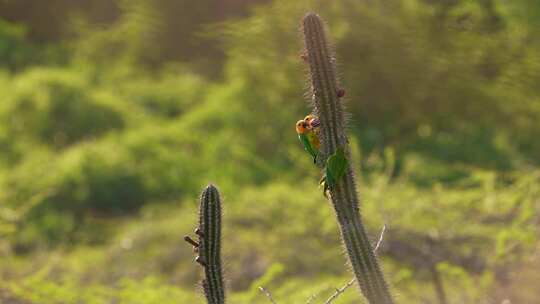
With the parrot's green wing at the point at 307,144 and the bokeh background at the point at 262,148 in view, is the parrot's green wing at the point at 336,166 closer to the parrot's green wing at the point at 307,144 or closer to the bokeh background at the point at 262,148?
the parrot's green wing at the point at 307,144

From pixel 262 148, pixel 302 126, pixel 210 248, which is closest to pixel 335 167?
pixel 302 126

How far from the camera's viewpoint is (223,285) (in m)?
1.89

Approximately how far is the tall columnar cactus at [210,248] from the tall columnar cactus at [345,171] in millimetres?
263

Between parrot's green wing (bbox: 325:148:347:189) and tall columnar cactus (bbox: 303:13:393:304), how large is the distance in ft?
0.04

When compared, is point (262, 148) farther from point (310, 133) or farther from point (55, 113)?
point (310, 133)

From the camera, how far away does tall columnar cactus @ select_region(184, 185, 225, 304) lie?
1879 mm

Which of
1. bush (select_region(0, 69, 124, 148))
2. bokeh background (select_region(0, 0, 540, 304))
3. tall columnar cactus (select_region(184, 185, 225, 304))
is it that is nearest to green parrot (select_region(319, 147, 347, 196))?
tall columnar cactus (select_region(184, 185, 225, 304))

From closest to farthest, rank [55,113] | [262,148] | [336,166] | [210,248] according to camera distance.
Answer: [336,166], [210,248], [262,148], [55,113]

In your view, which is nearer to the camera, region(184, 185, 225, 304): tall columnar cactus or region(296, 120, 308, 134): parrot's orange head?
region(296, 120, 308, 134): parrot's orange head

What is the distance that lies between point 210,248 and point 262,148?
736 centimetres

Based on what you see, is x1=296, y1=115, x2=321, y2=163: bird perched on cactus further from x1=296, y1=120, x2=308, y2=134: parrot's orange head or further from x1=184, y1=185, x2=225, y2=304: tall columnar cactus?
x1=184, y1=185, x2=225, y2=304: tall columnar cactus

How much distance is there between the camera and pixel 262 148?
924cm

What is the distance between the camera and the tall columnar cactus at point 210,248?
1879 millimetres

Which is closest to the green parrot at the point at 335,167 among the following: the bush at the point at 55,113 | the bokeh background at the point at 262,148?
the bokeh background at the point at 262,148
